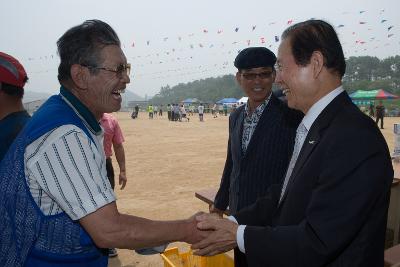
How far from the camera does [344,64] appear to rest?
189cm

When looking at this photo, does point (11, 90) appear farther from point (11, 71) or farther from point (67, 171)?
point (67, 171)

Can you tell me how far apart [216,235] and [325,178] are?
94 centimetres

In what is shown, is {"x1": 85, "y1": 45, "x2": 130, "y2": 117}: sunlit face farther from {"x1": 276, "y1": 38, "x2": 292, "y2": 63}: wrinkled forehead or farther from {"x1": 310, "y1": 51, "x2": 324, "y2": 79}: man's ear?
{"x1": 310, "y1": 51, "x2": 324, "y2": 79}: man's ear

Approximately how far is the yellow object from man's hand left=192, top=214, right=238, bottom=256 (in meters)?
1.26

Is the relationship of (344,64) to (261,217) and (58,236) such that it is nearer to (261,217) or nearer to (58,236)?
(261,217)

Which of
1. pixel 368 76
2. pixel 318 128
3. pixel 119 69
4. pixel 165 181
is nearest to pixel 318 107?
pixel 318 128

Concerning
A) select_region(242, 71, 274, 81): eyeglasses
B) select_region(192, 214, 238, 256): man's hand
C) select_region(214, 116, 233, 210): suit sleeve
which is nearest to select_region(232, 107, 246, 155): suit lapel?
select_region(214, 116, 233, 210): suit sleeve

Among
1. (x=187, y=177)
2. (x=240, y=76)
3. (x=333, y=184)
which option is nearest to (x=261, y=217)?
(x=333, y=184)

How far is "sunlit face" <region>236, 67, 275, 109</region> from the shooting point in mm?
3379

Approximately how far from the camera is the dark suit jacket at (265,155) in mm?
3133

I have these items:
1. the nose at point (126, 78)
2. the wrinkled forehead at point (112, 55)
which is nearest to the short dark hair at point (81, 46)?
the wrinkled forehead at point (112, 55)

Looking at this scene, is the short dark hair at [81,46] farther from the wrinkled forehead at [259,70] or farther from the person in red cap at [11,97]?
the wrinkled forehead at [259,70]

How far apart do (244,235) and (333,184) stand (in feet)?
1.99

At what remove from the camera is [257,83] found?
3.41 metres
